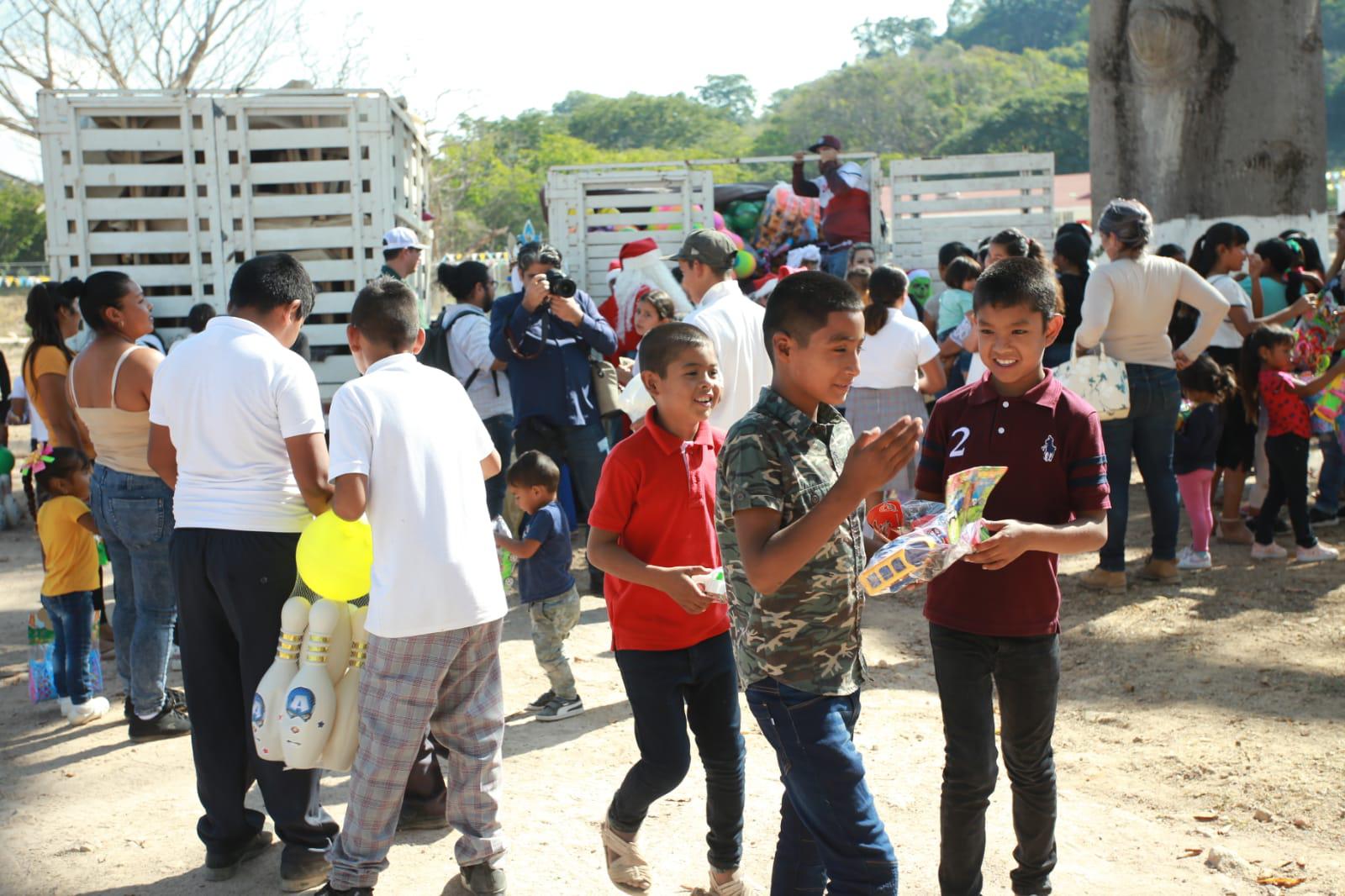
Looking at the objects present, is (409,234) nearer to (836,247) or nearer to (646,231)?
(646,231)

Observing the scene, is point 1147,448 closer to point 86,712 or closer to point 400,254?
point 400,254

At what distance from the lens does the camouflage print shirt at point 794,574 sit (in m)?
2.95

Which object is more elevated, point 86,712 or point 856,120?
point 856,120

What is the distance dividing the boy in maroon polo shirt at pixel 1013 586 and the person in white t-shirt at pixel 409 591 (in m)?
1.48

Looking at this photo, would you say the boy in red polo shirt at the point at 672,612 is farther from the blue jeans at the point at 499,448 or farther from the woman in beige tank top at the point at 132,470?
the blue jeans at the point at 499,448

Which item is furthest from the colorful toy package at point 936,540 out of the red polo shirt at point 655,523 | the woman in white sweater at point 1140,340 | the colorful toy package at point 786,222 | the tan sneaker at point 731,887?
the colorful toy package at point 786,222

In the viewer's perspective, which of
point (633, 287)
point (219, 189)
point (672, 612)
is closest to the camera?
point (672, 612)

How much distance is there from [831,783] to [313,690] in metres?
1.81

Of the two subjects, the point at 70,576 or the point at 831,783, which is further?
the point at 70,576

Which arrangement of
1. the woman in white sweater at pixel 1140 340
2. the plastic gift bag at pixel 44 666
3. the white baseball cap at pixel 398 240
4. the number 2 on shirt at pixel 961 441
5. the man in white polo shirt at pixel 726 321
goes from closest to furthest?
the number 2 on shirt at pixel 961 441 < the man in white polo shirt at pixel 726 321 < the plastic gift bag at pixel 44 666 < the woman in white sweater at pixel 1140 340 < the white baseball cap at pixel 398 240

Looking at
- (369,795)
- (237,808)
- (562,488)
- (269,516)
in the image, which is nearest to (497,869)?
(369,795)

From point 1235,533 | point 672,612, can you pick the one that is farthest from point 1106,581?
point 672,612

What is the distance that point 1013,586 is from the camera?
134 inches

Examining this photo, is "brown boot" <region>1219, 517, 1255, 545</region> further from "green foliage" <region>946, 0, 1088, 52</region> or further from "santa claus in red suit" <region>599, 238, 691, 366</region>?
"green foliage" <region>946, 0, 1088, 52</region>
